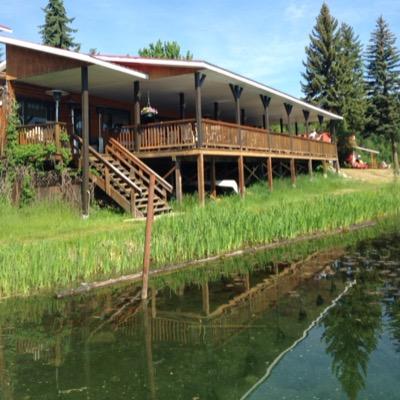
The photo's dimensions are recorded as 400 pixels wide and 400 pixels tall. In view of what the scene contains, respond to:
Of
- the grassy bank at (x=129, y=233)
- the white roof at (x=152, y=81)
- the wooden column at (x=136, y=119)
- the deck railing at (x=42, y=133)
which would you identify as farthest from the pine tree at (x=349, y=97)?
the deck railing at (x=42, y=133)

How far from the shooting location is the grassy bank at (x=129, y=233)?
30.5 feet

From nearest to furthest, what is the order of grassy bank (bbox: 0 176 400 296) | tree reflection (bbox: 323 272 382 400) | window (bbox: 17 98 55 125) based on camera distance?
tree reflection (bbox: 323 272 382 400) < grassy bank (bbox: 0 176 400 296) < window (bbox: 17 98 55 125)

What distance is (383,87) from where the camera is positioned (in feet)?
142

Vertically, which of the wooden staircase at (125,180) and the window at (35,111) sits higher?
the window at (35,111)

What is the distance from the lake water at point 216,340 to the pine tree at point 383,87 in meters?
34.5

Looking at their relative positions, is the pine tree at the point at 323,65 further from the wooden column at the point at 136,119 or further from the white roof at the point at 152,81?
the wooden column at the point at 136,119

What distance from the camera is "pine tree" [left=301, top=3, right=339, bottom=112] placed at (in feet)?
130

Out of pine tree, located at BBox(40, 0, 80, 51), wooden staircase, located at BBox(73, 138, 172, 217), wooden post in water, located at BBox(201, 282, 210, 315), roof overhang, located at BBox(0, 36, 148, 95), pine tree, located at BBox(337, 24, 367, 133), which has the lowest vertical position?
wooden post in water, located at BBox(201, 282, 210, 315)

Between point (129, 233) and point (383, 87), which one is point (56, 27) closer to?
point (383, 87)

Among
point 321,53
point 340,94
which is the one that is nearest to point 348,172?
point 340,94

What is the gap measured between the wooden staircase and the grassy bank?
2.06ft

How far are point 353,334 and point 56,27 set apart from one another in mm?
45272

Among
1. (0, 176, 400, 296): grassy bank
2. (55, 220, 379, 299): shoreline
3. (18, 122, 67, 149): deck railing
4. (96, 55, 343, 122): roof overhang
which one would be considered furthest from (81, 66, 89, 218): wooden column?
(55, 220, 379, 299): shoreline

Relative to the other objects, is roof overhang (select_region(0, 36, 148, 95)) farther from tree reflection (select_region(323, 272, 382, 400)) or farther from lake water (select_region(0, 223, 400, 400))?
tree reflection (select_region(323, 272, 382, 400))
